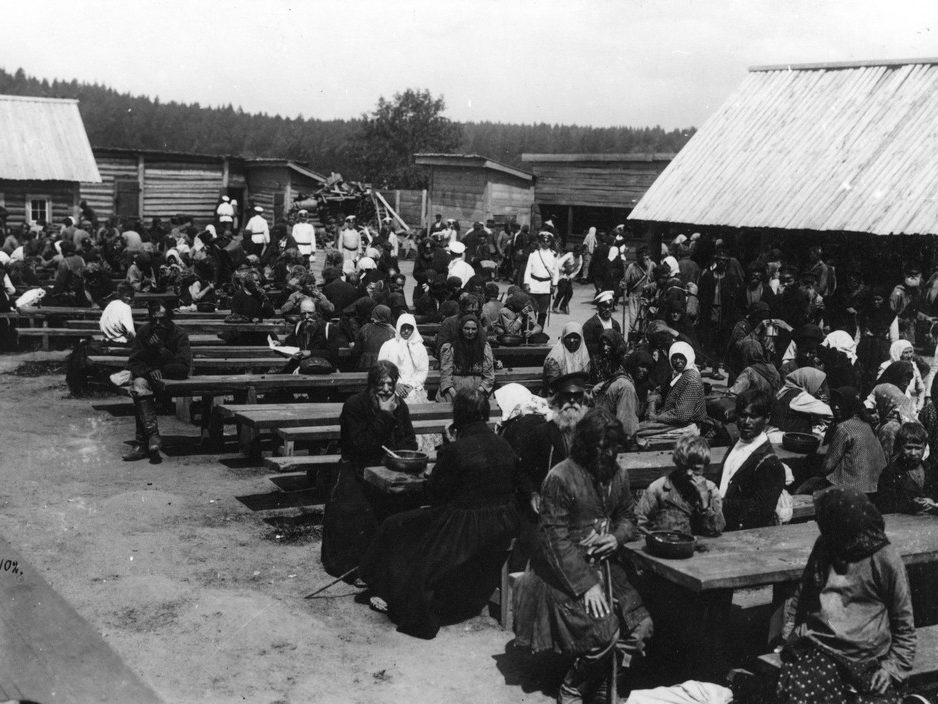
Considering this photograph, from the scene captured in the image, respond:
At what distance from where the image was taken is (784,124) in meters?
18.0

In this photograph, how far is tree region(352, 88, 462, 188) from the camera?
156 ft

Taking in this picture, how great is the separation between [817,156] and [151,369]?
37.1 ft

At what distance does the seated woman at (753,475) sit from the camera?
6.41m

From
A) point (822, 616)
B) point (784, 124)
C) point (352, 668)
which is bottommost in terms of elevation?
point (352, 668)

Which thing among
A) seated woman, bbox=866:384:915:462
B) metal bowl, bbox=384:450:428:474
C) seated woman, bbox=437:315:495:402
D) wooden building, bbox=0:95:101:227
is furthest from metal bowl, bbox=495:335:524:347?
wooden building, bbox=0:95:101:227

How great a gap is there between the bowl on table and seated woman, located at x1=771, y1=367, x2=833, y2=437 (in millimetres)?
653

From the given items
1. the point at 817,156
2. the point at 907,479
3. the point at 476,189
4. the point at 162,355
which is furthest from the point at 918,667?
the point at 476,189

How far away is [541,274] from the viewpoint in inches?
694

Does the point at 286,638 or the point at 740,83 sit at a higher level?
the point at 740,83

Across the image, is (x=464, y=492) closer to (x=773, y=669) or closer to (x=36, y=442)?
(x=773, y=669)

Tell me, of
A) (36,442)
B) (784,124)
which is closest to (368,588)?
(36,442)

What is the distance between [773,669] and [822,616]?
38 cm

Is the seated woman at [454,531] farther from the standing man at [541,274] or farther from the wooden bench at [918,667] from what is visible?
the standing man at [541,274]

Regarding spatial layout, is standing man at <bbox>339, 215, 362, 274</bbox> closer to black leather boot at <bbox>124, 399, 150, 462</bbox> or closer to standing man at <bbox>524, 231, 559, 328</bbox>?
standing man at <bbox>524, 231, 559, 328</bbox>
